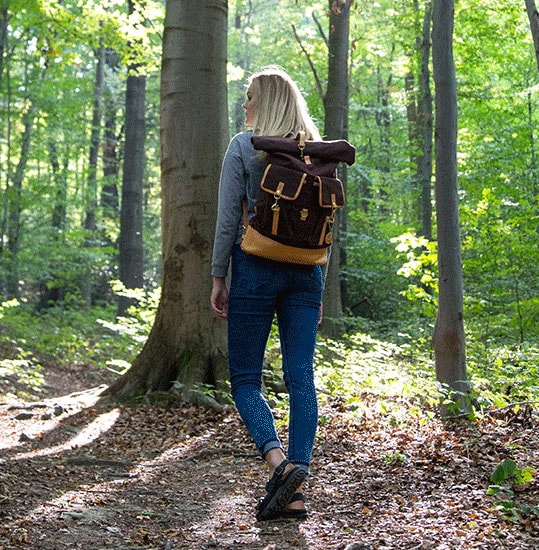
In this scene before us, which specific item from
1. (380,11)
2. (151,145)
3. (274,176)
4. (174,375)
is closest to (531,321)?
(174,375)

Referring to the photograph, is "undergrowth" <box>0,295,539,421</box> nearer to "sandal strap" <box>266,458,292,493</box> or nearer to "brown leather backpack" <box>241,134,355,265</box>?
"sandal strap" <box>266,458,292,493</box>

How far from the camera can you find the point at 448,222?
19.1ft

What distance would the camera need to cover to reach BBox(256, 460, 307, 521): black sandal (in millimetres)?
3609

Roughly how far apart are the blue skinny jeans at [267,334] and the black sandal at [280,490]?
0.37 ft

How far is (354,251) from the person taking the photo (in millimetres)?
18422

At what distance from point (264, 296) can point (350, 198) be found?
64.7 ft

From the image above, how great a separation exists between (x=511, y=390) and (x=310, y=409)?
3365 mm

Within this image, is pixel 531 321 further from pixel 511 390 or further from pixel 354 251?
pixel 354 251

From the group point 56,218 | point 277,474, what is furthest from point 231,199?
point 56,218

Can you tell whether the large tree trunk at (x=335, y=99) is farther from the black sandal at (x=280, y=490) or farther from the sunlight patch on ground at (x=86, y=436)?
the black sandal at (x=280, y=490)

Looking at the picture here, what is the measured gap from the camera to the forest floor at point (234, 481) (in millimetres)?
3439

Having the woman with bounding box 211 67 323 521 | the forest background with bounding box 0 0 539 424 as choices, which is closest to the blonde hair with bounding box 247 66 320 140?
the woman with bounding box 211 67 323 521

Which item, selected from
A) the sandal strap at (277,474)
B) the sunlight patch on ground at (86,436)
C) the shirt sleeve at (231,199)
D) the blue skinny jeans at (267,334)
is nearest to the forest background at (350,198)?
the sunlight patch on ground at (86,436)

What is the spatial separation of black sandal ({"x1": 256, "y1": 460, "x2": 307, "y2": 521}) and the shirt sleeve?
1.08 m
